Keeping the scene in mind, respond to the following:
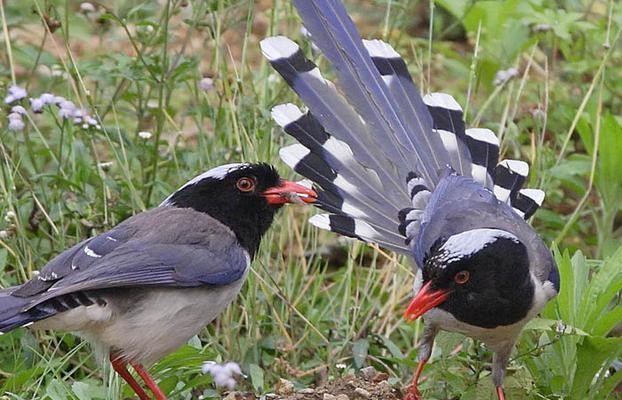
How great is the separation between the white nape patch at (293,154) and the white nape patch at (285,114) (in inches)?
5.7

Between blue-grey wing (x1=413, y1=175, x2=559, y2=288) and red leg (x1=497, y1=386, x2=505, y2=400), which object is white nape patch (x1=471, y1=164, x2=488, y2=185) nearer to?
blue-grey wing (x1=413, y1=175, x2=559, y2=288)

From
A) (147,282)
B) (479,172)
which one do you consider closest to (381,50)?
(479,172)

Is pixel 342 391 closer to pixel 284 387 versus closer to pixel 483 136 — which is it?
pixel 284 387


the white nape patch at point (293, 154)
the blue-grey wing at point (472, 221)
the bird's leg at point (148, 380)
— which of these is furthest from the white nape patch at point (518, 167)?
the bird's leg at point (148, 380)

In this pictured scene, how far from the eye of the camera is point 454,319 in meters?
4.42

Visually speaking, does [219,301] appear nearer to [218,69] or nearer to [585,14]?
[218,69]

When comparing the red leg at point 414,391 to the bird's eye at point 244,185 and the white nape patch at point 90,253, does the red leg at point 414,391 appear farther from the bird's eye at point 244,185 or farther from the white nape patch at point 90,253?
the white nape patch at point 90,253

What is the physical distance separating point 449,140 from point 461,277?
43.0 inches

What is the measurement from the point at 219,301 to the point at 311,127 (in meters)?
1.06

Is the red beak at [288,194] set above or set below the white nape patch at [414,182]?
above

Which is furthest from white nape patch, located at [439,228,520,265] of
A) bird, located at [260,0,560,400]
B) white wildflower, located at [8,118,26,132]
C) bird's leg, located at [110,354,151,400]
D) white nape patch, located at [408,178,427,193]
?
white wildflower, located at [8,118,26,132]

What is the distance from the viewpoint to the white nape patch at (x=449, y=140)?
5255mm

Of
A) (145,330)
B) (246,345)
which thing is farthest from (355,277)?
(145,330)

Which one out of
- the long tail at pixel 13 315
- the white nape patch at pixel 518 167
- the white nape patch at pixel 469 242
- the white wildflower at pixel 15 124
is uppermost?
the white nape patch at pixel 469 242
